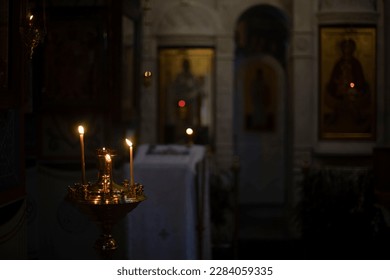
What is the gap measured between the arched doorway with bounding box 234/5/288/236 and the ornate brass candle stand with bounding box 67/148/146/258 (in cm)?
850

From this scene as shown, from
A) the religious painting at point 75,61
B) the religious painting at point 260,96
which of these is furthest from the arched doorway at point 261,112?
the religious painting at point 75,61

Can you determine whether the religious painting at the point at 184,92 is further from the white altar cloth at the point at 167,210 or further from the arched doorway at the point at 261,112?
the white altar cloth at the point at 167,210

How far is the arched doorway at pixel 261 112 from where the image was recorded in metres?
11.8

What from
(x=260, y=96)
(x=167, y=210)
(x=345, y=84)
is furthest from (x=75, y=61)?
(x=260, y=96)

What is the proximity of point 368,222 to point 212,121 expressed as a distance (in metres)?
3.01

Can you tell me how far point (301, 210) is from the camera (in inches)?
304

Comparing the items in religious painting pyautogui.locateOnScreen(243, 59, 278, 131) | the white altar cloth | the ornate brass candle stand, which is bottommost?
the white altar cloth

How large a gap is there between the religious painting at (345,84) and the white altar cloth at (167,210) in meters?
3.39

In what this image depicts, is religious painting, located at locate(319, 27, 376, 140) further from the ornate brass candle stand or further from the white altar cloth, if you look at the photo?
the ornate brass candle stand

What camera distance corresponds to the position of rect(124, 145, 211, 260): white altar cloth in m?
5.77

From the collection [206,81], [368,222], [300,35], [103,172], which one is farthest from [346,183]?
[103,172]

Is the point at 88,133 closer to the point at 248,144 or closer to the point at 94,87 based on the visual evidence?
the point at 94,87

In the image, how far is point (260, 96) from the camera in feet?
38.4

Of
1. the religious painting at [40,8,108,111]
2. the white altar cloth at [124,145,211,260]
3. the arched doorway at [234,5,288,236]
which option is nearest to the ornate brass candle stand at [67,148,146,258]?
the white altar cloth at [124,145,211,260]
